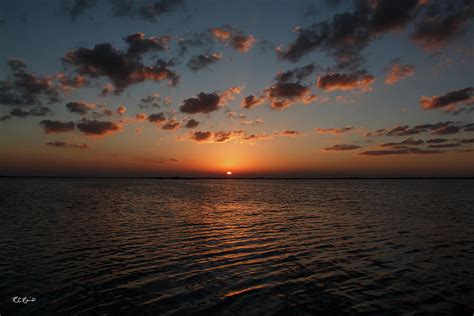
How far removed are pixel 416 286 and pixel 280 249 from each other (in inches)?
365

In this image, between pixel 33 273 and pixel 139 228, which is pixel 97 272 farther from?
pixel 139 228

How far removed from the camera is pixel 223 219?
1538 inches

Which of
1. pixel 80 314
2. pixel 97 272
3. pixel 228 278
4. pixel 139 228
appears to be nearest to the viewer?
pixel 80 314

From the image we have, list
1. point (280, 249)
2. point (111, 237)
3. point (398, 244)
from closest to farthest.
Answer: point (280, 249) < point (398, 244) < point (111, 237)

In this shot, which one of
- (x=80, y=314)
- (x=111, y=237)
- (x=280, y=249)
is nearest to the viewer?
(x=80, y=314)

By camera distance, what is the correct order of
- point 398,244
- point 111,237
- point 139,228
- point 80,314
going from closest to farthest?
point 80,314 < point 398,244 < point 111,237 < point 139,228

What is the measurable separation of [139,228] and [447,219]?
36.5 m

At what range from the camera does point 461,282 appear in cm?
1538

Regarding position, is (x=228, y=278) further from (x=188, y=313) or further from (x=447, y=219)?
(x=447, y=219)

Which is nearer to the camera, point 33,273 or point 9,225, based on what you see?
point 33,273

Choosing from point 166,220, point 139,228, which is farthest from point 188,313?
point 166,220

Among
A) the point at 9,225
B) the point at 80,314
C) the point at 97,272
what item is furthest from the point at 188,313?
the point at 9,225

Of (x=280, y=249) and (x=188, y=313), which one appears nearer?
(x=188, y=313)

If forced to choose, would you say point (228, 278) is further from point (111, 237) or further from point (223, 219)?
point (223, 219)
